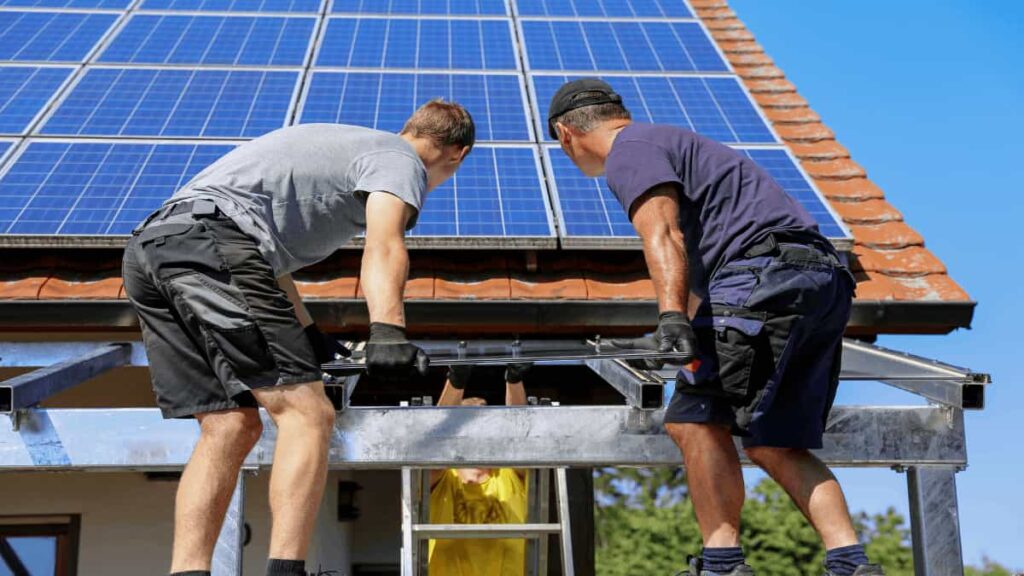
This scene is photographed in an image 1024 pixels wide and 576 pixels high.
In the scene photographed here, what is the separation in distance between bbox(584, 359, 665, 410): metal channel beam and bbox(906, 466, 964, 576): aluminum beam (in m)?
0.84

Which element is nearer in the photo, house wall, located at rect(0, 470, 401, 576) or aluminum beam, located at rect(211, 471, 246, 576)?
aluminum beam, located at rect(211, 471, 246, 576)

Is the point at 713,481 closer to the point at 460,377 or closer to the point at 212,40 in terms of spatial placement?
the point at 460,377

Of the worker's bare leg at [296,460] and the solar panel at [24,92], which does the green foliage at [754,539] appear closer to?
the solar panel at [24,92]

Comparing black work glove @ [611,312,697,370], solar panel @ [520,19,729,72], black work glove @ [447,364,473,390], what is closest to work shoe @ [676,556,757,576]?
black work glove @ [611,312,697,370]

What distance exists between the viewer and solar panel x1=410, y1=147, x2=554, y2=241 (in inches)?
214

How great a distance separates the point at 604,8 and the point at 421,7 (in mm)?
1486

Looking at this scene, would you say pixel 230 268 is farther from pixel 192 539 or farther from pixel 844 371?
pixel 844 371

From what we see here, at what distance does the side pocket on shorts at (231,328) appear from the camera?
3055 millimetres

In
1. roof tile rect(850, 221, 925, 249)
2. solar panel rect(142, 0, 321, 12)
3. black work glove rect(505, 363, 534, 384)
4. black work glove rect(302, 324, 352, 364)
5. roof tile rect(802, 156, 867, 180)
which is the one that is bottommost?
black work glove rect(302, 324, 352, 364)

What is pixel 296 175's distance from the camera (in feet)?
11.1

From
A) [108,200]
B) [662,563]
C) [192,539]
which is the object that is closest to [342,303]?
[108,200]

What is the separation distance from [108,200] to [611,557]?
2377 cm

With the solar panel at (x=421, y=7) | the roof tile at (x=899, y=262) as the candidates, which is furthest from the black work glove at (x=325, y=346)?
the solar panel at (x=421, y=7)

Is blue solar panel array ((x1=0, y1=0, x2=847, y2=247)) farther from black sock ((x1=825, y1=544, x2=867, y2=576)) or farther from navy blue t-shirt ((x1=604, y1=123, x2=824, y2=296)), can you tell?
black sock ((x1=825, y1=544, x2=867, y2=576))
